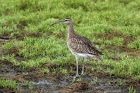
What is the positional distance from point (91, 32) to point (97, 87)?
526 centimetres

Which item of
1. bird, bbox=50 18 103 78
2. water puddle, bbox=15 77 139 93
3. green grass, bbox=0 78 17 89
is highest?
bird, bbox=50 18 103 78

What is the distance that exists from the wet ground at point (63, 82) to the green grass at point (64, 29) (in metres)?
0.26

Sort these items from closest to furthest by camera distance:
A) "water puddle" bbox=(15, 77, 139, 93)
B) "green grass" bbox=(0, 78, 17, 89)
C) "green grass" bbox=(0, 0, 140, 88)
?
"green grass" bbox=(0, 78, 17, 89), "water puddle" bbox=(15, 77, 139, 93), "green grass" bbox=(0, 0, 140, 88)

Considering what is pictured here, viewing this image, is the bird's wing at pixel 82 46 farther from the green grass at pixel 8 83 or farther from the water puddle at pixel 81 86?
the green grass at pixel 8 83

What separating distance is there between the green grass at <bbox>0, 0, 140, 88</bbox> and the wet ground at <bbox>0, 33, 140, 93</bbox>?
0.26 m

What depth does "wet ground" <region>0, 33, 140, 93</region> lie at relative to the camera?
9719 millimetres

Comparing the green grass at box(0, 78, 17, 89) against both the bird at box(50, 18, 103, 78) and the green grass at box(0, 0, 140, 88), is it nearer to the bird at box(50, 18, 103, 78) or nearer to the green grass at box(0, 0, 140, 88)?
the green grass at box(0, 0, 140, 88)

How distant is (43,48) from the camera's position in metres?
12.9

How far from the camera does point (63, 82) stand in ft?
34.0

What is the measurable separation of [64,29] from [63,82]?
18.5ft

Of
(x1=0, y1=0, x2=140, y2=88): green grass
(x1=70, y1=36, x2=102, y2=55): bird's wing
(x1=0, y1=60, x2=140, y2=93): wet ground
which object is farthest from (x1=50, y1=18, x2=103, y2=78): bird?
(x1=0, y1=0, x2=140, y2=88): green grass

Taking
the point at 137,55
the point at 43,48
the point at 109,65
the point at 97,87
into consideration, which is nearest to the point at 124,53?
the point at 137,55

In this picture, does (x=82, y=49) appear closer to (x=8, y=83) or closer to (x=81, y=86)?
(x=81, y=86)

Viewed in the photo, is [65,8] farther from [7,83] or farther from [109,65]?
[7,83]
